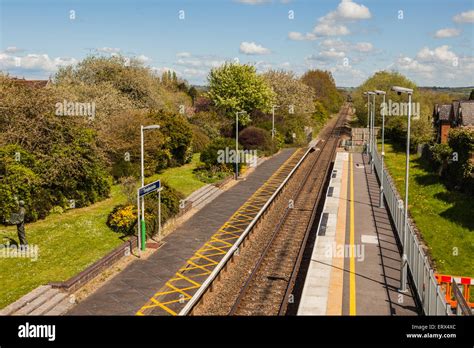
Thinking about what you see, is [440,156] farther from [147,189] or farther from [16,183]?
[16,183]

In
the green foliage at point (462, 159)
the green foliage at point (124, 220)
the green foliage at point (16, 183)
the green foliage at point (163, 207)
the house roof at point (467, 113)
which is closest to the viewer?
the green foliage at point (16, 183)

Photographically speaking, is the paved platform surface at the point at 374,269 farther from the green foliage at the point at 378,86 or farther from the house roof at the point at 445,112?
the green foliage at the point at 378,86

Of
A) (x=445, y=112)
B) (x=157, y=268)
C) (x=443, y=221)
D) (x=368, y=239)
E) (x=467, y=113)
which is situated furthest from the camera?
(x=445, y=112)

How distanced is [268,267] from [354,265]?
4.17 m

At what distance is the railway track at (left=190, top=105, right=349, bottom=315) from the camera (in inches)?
714

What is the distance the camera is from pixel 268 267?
2244 cm

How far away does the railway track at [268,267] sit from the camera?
1814 cm

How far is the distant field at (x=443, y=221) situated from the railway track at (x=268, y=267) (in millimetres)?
6763

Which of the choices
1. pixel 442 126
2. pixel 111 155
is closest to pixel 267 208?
pixel 111 155

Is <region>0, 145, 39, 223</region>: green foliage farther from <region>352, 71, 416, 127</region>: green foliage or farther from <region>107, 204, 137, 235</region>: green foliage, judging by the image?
<region>352, 71, 416, 127</region>: green foliage

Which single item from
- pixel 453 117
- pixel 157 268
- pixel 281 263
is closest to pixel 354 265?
pixel 281 263

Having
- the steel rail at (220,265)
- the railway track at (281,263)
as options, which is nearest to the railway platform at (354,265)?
the railway track at (281,263)

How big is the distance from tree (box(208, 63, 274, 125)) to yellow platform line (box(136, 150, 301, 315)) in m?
19.4

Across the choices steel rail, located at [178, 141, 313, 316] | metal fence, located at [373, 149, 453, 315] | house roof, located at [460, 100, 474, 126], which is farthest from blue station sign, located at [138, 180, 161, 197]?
house roof, located at [460, 100, 474, 126]
